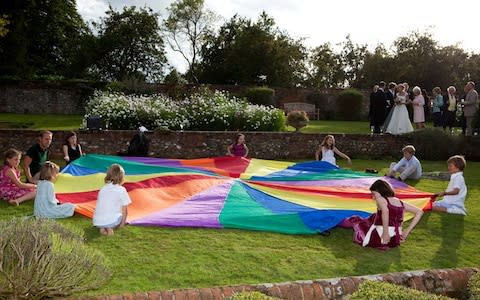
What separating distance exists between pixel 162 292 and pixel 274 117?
1234cm

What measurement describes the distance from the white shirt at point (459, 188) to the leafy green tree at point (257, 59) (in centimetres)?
2653

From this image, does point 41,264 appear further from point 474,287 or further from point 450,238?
point 450,238

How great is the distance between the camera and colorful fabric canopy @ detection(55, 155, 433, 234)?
283 inches

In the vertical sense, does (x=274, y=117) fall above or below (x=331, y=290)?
above

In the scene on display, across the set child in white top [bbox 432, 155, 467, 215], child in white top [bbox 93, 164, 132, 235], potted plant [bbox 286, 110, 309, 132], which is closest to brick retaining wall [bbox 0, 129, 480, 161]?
potted plant [bbox 286, 110, 309, 132]

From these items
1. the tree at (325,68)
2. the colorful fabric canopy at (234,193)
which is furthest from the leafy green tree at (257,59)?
the colorful fabric canopy at (234,193)

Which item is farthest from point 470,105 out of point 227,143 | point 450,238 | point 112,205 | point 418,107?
point 112,205

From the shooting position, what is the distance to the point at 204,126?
1552 centimetres

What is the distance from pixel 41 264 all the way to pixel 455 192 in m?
6.30

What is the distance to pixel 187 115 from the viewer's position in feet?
51.1

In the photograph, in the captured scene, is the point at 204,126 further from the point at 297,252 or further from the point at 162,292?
the point at 162,292

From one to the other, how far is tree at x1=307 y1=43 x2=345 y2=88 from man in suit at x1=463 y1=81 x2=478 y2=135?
27374 millimetres

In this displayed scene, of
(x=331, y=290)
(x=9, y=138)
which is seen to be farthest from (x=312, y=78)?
(x=331, y=290)

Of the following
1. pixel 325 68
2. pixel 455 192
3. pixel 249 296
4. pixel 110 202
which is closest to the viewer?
pixel 249 296
